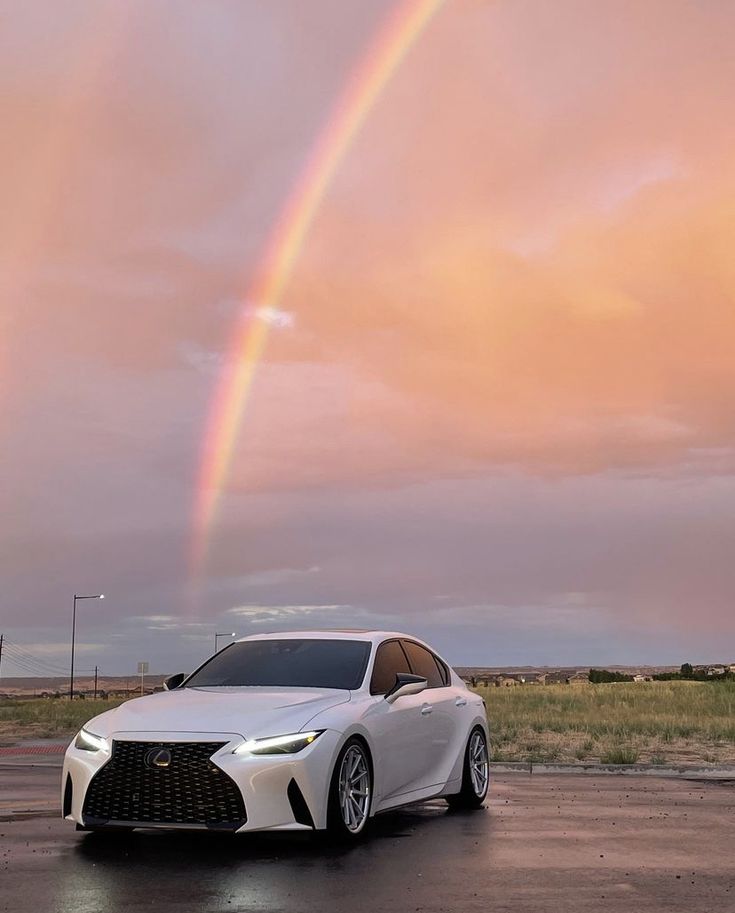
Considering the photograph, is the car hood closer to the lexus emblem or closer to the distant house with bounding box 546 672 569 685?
the lexus emblem

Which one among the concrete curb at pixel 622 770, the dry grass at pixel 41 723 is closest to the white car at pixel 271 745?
the concrete curb at pixel 622 770

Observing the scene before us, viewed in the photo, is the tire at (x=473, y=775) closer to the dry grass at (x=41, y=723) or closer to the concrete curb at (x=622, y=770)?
the concrete curb at (x=622, y=770)

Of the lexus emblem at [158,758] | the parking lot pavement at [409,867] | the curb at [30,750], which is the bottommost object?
the parking lot pavement at [409,867]

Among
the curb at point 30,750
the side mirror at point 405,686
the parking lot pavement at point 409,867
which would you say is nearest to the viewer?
the parking lot pavement at point 409,867

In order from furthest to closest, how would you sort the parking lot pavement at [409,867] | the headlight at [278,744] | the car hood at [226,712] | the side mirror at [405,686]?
the side mirror at [405,686] → the car hood at [226,712] → the headlight at [278,744] → the parking lot pavement at [409,867]

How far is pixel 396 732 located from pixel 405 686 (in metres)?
0.39

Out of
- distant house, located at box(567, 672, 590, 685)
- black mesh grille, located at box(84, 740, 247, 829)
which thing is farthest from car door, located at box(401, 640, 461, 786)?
distant house, located at box(567, 672, 590, 685)

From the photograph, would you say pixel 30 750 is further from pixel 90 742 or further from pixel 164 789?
pixel 164 789

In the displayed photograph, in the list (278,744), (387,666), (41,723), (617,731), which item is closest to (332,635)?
(387,666)

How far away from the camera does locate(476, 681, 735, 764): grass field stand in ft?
65.1

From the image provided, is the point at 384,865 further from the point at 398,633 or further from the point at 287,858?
the point at 398,633

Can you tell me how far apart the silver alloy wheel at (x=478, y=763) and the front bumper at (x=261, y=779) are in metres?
3.48

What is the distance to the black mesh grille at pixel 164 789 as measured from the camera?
28.1 ft

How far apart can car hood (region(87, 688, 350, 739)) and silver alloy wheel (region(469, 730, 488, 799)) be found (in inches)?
107
